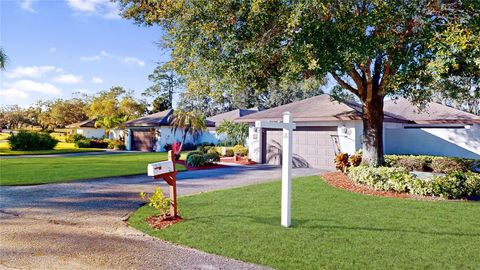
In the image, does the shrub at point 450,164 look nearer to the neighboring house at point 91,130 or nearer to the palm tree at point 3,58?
the palm tree at point 3,58

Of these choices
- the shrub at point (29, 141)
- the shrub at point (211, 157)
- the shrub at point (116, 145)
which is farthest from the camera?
the shrub at point (116, 145)

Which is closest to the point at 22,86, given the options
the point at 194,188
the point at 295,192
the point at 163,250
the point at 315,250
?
the point at 194,188

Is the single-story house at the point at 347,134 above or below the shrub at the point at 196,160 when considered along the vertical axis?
above

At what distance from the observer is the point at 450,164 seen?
1681 centimetres

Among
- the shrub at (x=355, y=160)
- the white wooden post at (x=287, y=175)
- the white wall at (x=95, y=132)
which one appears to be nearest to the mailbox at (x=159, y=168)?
the white wooden post at (x=287, y=175)

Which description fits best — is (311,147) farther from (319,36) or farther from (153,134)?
(153,134)

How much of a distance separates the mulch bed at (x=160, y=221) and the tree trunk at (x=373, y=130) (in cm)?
878

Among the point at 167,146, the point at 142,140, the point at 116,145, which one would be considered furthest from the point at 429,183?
the point at 116,145

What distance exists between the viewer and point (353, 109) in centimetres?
1780

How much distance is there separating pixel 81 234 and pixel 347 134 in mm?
13696

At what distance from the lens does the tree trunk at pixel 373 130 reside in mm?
13312

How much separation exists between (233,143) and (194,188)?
1730cm

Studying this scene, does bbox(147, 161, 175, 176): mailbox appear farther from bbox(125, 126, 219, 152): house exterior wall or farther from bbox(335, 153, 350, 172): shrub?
bbox(125, 126, 219, 152): house exterior wall

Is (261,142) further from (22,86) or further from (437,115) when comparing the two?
(22,86)
